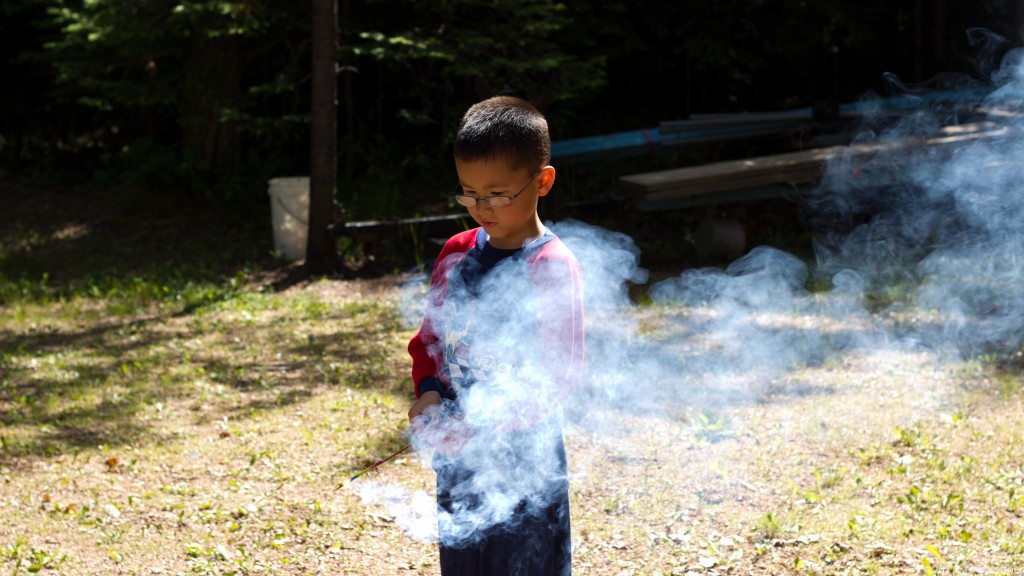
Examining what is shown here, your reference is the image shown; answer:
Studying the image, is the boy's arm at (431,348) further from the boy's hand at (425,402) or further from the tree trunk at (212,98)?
the tree trunk at (212,98)

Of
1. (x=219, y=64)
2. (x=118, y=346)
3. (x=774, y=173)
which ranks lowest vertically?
(x=118, y=346)

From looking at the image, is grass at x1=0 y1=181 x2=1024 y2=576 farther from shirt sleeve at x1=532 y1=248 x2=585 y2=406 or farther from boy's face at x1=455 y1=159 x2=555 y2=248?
boy's face at x1=455 y1=159 x2=555 y2=248

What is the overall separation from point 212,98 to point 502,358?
9489 mm

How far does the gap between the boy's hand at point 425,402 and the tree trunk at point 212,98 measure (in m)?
8.65

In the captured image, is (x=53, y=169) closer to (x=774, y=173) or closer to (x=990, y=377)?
(x=774, y=173)

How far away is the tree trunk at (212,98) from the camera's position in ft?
34.5

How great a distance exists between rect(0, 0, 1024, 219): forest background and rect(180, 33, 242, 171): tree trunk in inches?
0.8

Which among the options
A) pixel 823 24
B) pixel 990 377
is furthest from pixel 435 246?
pixel 823 24

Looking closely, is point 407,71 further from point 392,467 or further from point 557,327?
point 557,327

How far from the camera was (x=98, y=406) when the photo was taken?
18.2ft

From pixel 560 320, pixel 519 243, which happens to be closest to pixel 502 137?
pixel 519 243

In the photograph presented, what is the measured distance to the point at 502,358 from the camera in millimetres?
2404

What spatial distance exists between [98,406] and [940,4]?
10741 mm

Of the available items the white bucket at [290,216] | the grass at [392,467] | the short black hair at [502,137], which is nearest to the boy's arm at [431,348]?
the short black hair at [502,137]
